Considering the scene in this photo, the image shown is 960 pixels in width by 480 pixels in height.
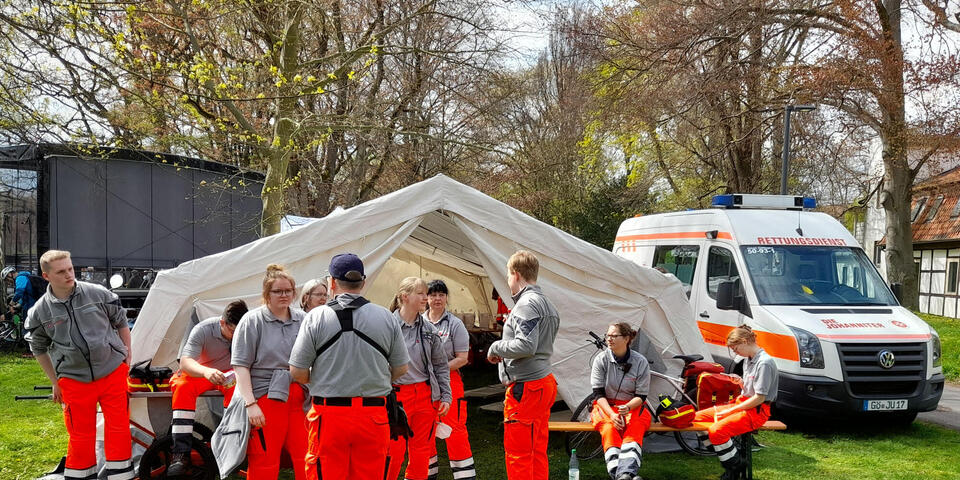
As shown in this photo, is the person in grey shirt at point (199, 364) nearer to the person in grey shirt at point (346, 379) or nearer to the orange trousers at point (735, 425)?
the person in grey shirt at point (346, 379)

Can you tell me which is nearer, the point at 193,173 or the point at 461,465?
the point at 461,465

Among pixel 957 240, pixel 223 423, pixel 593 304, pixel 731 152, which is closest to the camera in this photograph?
pixel 223 423

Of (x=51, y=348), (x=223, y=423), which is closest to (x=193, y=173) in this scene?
(x=51, y=348)

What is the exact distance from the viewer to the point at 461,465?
19.7ft

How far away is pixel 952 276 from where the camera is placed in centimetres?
2809

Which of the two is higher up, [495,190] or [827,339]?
[495,190]

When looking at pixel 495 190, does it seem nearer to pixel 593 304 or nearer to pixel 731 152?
pixel 731 152

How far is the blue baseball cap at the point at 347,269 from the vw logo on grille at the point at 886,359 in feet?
21.3

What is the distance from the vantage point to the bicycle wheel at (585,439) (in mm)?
7281

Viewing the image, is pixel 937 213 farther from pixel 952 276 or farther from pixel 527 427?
pixel 527 427

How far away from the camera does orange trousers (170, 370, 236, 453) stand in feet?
18.3

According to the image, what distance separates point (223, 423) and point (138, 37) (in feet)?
28.1

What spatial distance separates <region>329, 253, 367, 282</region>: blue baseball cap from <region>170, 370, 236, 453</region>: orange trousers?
1.83 metres

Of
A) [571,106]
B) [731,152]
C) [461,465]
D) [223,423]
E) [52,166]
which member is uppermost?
[571,106]
